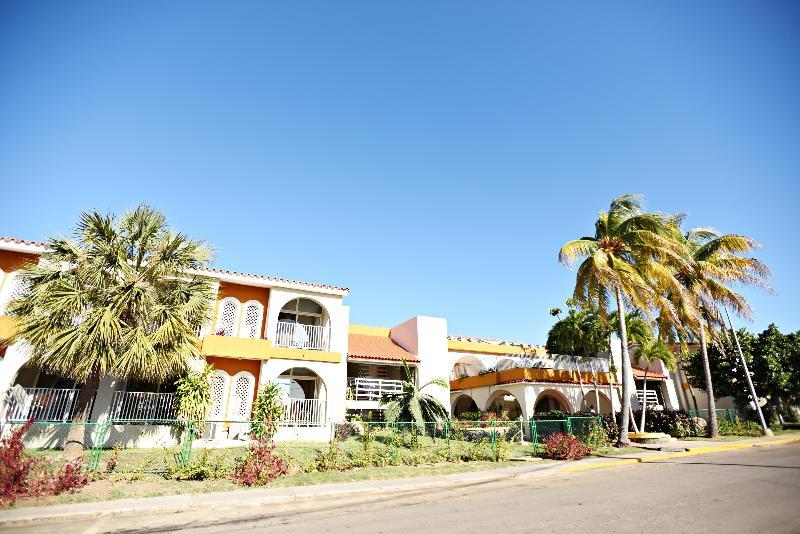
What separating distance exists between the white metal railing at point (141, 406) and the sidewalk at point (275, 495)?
762cm

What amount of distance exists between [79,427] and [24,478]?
4.35 meters

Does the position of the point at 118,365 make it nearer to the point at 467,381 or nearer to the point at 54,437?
the point at 54,437

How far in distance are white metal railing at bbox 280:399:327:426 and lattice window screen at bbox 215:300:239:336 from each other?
4257 millimetres

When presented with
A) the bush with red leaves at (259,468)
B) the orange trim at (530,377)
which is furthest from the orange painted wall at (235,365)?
the orange trim at (530,377)

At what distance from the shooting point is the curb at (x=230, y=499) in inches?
272

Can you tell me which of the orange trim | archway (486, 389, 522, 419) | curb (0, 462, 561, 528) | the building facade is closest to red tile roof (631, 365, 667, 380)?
the building facade

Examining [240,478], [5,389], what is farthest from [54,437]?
[240,478]

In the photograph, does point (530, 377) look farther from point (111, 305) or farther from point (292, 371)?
point (111, 305)

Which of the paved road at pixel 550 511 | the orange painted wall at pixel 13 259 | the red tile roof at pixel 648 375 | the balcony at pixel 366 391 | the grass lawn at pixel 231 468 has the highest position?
the orange painted wall at pixel 13 259

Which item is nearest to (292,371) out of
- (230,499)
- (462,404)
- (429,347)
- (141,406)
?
(141,406)

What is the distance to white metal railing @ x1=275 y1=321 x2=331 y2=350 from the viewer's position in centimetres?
1855

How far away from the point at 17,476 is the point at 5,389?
871 cm

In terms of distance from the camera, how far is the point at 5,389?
1382cm

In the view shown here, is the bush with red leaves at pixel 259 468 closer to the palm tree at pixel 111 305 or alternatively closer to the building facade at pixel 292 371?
the building facade at pixel 292 371
